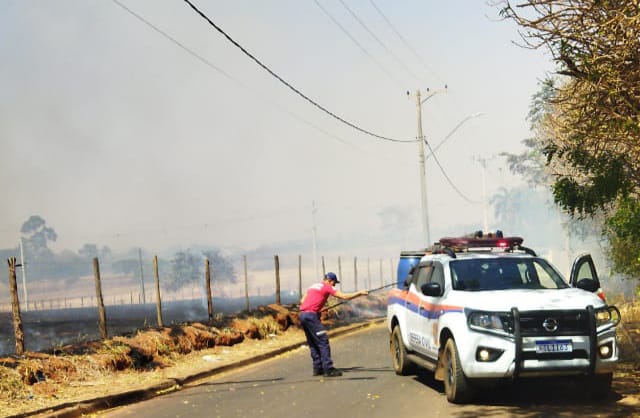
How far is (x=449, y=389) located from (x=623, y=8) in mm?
5834

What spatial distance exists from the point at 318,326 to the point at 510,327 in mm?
5179

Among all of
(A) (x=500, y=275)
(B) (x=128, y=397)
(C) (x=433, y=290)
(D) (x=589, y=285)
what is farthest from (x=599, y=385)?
(B) (x=128, y=397)

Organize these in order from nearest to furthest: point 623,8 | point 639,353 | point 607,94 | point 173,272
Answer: point 623,8
point 607,94
point 639,353
point 173,272

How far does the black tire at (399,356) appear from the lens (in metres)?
14.9

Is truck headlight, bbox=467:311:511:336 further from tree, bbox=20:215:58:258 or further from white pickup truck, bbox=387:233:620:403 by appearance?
tree, bbox=20:215:58:258

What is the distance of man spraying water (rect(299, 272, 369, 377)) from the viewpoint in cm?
1572

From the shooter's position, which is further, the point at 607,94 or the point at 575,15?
the point at 607,94

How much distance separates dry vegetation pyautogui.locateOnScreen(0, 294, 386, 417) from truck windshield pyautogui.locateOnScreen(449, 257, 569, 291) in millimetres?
5894

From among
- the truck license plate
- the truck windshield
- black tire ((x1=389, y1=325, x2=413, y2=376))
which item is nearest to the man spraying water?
black tire ((x1=389, y1=325, x2=413, y2=376))

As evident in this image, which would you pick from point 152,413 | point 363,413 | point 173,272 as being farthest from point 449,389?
point 173,272

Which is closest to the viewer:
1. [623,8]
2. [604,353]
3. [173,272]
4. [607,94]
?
[604,353]

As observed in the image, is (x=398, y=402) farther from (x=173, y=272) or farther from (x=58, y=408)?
(x=173, y=272)

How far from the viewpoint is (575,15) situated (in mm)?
12594

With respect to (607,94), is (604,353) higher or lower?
lower
